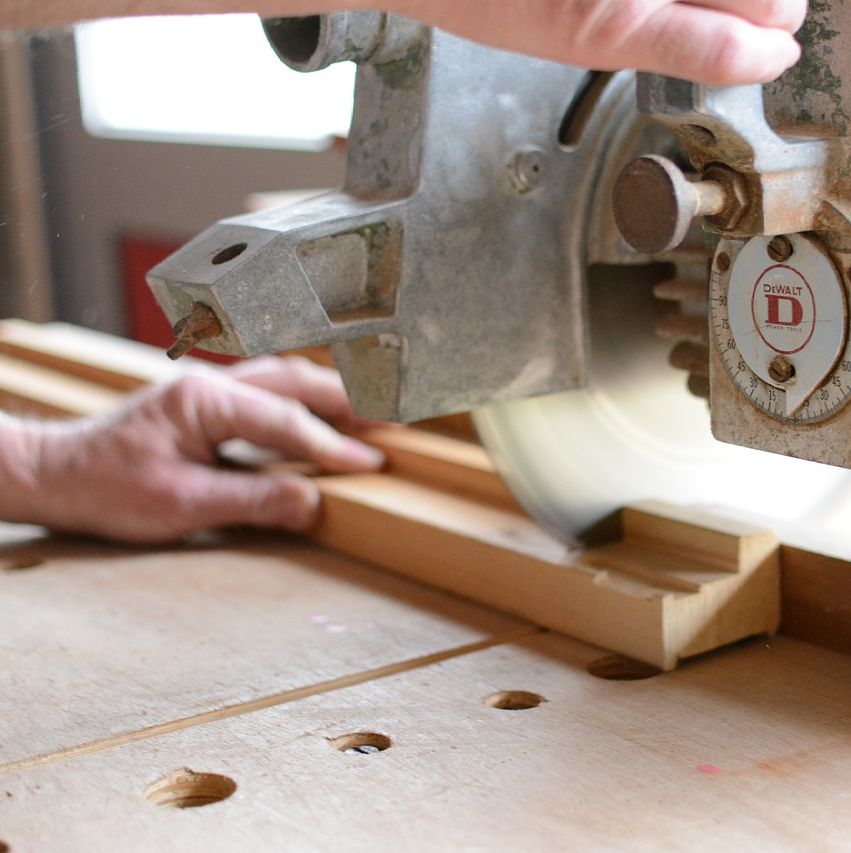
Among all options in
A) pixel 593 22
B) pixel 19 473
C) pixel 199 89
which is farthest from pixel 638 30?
pixel 199 89

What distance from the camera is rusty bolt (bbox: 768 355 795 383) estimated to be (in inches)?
33.9

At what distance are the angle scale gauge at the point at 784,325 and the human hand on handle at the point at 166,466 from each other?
0.55m

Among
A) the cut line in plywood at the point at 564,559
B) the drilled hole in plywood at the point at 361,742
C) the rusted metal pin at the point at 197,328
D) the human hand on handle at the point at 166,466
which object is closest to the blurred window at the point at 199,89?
the human hand on handle at the point at 166,466

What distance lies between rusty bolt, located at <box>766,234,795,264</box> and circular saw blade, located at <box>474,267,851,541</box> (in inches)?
10.7

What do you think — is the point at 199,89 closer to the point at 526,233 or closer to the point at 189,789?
the point at 526,233

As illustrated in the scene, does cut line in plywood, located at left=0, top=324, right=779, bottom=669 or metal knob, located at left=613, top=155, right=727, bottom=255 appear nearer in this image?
metal knob, located at left=613, top=155, right=727, bottom=255

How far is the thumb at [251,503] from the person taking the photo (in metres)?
1.31

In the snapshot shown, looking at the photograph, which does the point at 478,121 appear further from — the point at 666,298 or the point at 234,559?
the point at 234,559

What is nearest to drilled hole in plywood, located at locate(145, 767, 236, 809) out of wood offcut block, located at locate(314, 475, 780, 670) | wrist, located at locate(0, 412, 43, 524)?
wood offcut block, located at locate(314, 475, 780, 670)

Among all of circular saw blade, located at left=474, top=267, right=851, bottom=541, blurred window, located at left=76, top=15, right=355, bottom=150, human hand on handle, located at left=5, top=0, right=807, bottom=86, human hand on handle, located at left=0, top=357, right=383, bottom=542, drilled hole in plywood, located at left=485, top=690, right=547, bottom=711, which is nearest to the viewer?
human hand on handle, located at left=5, top=0, right=807, bottom=86

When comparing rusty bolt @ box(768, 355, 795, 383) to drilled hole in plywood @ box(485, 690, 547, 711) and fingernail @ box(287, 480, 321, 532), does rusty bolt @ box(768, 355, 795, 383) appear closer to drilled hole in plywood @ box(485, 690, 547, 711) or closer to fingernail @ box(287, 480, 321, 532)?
drilled hole in plywood @ box(485, 690, 547, 711)

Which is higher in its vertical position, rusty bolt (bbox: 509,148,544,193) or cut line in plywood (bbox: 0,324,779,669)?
rusty bolt (bbox: 509,148,544,193)

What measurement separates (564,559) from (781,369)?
0.94ft

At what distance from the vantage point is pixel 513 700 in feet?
3.07
